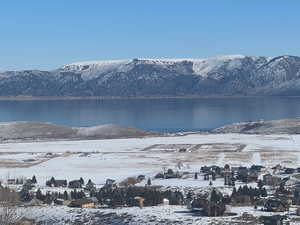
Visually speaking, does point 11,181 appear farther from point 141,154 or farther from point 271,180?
point 141,154

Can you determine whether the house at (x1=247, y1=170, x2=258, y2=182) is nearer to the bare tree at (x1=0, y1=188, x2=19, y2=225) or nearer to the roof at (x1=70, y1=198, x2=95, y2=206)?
the roof at (x1=70, y1=198, x2=95, y2=206)

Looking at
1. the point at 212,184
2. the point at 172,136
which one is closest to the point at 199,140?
the point at 172,136

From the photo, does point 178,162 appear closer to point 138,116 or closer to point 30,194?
point 30,194

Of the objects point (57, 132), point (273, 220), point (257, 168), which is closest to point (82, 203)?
point (273, 220)

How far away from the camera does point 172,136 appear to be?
73062mm

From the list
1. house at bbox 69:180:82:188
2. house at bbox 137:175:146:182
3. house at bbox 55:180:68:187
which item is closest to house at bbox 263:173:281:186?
house at bbox 137:175:146:182

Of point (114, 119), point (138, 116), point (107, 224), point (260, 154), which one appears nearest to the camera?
point (107, 224)

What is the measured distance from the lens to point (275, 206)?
25359mm

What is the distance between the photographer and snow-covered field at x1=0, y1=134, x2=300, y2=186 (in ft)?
141

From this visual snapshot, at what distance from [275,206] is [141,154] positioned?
29.1m

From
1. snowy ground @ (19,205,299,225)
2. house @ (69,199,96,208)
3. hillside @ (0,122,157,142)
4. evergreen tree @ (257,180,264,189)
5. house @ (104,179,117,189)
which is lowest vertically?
snowy ground @ (19,205,299,225)

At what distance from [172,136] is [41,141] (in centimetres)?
1449

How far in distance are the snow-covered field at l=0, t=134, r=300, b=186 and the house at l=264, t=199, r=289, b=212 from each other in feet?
45.2

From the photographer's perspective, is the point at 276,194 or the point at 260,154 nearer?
the point at 276,194
